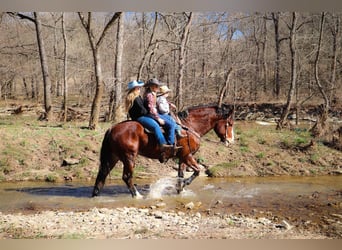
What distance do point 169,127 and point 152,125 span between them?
6.8 inches

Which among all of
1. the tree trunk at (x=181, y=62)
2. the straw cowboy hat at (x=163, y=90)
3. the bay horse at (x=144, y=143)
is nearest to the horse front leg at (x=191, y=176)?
the bay horse at (x=144, y=143)

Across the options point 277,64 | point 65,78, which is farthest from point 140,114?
point 277,64

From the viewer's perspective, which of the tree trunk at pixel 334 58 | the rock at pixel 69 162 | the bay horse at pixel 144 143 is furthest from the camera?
the rock at pixel 69 162

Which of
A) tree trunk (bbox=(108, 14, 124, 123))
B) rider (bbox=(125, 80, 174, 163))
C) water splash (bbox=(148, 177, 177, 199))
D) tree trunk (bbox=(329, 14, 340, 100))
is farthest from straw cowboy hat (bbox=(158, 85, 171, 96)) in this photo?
tree trunk (bbox=(329, 14, 340, 100))

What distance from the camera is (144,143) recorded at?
13.9 ft

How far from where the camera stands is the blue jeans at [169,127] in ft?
13.8

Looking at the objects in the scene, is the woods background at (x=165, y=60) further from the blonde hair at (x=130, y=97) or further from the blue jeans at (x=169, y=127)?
the blue jeans at (x=169, y=127)

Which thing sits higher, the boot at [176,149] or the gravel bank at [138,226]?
the boot at [176,149]

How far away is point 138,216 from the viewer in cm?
392

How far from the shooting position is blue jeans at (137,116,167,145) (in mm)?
4148

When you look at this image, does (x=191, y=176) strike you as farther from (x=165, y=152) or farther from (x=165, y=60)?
(x=165, y=60)

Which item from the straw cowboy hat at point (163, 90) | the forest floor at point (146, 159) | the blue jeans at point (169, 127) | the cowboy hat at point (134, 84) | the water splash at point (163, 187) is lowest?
the water splash at point (163, 187)

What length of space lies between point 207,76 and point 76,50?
1.46 m

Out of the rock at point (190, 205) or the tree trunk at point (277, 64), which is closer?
the rock at point (190, 205)
